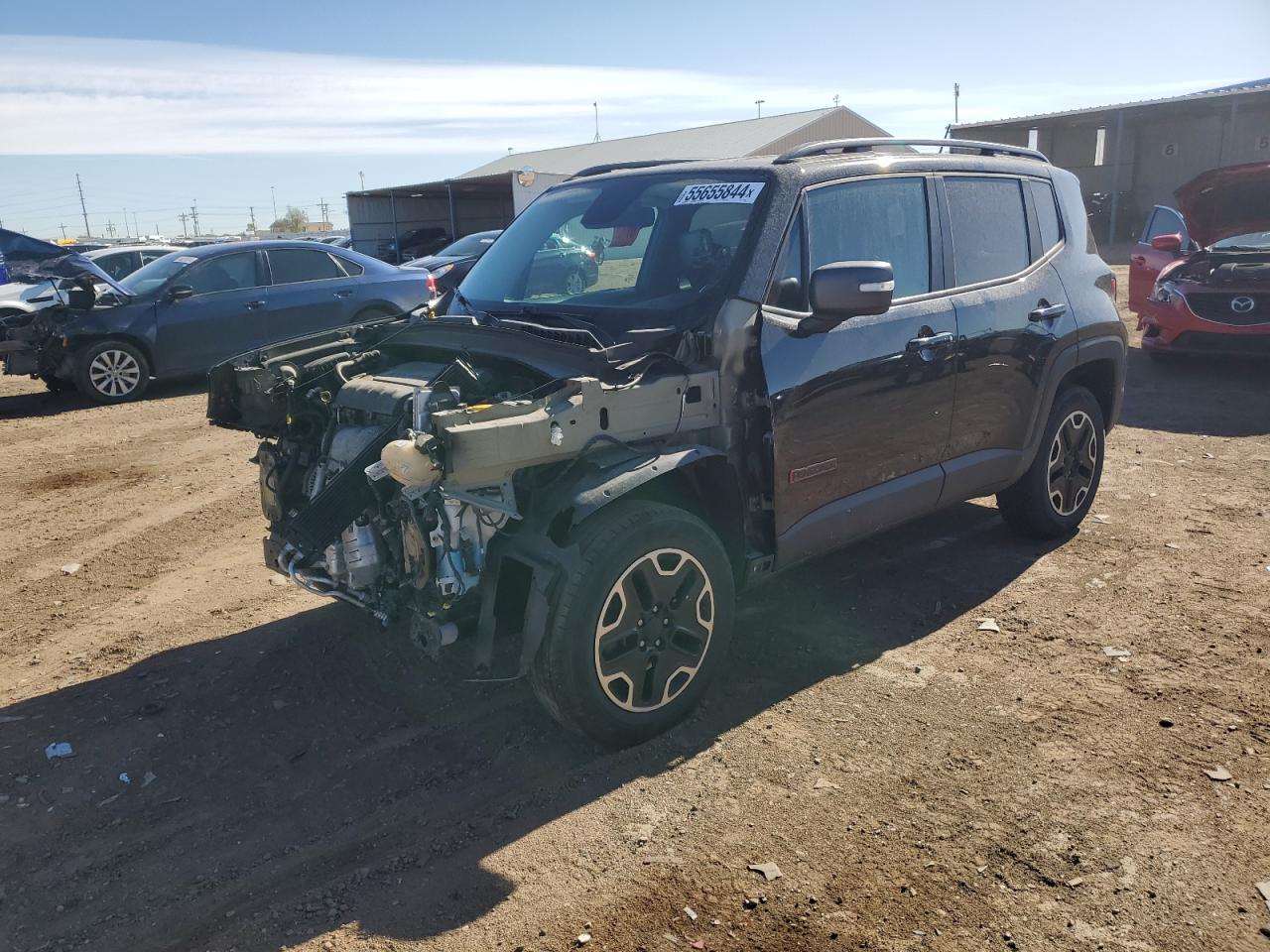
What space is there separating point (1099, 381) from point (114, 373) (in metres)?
9.98

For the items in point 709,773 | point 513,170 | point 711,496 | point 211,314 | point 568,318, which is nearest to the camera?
point 709,773

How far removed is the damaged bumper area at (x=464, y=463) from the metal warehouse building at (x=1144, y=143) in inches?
1098

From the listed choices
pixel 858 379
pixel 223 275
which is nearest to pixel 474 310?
pixel 858 379

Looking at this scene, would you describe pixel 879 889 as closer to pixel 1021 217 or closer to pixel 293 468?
pixel 293 468

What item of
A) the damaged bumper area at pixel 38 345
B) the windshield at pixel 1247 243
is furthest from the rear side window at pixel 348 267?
the windshield at pixel 1247 243

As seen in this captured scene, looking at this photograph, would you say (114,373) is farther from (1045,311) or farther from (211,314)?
(1045,311)

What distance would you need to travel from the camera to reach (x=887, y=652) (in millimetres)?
4469

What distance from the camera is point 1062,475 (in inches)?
224

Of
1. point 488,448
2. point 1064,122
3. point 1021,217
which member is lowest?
point 488,448

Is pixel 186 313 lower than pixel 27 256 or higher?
lower

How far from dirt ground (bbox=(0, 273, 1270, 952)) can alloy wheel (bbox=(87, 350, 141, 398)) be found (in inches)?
226

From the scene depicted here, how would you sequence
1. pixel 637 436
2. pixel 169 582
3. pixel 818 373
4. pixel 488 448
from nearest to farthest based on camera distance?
pixel 488 448
pixel 637 436
pixel 818 373
pixel 169 582

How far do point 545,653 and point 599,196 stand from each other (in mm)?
2336

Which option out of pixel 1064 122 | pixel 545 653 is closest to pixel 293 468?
pixel 545 653
